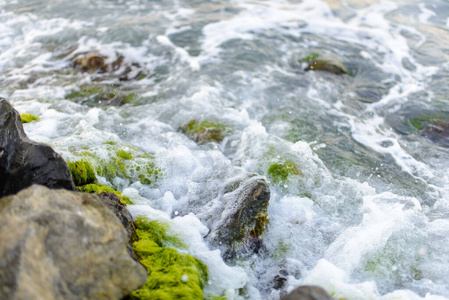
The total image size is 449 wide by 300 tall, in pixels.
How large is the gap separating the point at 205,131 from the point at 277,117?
1.92m

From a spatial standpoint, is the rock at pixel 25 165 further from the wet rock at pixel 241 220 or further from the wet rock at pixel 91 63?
the wet rock at pixel 91 63

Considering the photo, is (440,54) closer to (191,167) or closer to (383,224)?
(383,224)

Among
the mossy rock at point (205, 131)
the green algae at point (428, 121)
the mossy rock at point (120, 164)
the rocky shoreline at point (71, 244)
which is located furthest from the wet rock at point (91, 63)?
the green algae at point (428, 121)

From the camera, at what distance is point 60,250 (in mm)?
2145

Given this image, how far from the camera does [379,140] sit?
688 cm

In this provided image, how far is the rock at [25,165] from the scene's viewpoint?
3145mm

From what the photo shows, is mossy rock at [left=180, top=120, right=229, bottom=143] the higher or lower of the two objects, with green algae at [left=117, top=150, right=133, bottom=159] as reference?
lower

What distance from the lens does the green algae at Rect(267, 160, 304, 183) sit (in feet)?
16.8

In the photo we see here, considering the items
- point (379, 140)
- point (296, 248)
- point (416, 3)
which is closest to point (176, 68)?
point (379, 140)

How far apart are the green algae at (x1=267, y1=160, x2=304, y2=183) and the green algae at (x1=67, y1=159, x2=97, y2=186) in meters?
2.76

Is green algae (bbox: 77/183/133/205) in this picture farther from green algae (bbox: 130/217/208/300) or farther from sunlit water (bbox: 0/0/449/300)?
green algae (bbox: 130/217/208/300)

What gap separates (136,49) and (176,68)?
1926 mm

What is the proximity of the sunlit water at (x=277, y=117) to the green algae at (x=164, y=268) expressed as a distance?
0.64 ft

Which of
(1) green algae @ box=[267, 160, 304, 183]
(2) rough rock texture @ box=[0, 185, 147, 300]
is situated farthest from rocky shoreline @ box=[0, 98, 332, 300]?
(1) green algae @ box=[267, 160, 304, 183]
